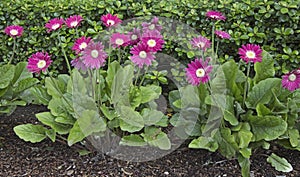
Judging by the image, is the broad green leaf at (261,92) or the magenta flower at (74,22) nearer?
the magenta flower at (74,22)

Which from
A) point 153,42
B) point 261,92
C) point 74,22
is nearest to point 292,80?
point 261,92

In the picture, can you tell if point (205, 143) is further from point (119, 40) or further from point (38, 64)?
point (38, 64)

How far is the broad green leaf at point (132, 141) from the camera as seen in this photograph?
2.86 meters

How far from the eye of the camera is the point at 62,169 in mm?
2949

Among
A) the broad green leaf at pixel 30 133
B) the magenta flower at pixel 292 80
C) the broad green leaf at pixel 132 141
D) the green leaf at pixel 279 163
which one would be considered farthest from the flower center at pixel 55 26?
the green leaf at pixel 279 163

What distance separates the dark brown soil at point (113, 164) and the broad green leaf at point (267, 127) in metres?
0.28

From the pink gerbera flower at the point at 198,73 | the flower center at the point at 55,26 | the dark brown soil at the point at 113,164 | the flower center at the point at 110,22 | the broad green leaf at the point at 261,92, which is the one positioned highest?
the flower center at the point at 55,26

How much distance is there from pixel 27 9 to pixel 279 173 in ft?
8.04

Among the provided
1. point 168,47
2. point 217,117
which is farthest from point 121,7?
point 217,117

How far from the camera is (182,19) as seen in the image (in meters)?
3.65

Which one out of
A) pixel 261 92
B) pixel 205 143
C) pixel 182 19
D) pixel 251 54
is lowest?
pixel 205 143

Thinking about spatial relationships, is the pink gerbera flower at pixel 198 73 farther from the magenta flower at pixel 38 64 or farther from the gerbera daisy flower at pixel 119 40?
the magenta flower at pixel 38 64

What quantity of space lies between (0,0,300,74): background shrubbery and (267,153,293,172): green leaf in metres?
0.88

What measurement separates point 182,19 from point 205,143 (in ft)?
4.03
